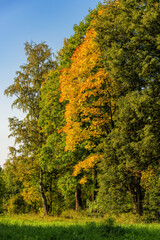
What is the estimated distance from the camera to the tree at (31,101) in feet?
86.3

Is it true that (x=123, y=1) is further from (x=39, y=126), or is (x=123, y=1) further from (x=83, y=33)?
(x=39, y=126)

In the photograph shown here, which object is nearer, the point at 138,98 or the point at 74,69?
the point at 138,98

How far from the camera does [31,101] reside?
1083 inches

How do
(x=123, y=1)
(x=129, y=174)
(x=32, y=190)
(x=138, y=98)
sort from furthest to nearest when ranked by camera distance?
(x=32, y=190) → (x=123, y=1) → (x=129, y=174) → (x=138, y=98)

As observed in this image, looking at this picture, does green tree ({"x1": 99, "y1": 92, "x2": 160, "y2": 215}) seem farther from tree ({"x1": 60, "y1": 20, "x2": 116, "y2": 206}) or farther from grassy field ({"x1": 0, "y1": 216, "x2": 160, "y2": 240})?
grassy field ({"x1": 0, "y1": 216, "x2": 160, "y2": 240})

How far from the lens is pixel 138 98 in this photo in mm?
14625

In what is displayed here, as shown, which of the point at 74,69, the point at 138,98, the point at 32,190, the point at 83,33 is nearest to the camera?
the point at 138,98

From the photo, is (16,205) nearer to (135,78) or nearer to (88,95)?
(88,95)

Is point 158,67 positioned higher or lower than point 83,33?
lower

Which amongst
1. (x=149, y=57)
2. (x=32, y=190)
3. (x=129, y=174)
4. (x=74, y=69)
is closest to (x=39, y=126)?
(x=32, y=190)

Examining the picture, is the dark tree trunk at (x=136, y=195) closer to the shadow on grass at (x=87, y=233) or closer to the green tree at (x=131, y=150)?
the green tree at (x=131, y=150)

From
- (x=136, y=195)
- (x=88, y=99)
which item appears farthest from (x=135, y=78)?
(x=136, y=195)

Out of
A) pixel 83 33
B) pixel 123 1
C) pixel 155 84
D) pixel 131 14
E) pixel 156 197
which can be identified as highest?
pixel 83 33

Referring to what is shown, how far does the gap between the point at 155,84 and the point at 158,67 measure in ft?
3.33
